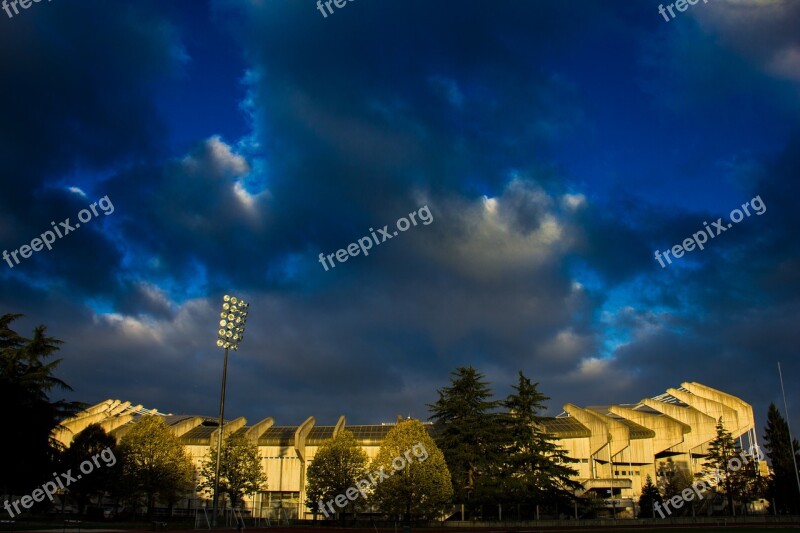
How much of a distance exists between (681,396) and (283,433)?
2436 inches

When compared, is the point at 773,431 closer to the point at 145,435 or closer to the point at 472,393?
the point at 472,393

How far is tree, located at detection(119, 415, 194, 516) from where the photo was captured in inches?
2463

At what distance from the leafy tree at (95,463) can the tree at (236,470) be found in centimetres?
927

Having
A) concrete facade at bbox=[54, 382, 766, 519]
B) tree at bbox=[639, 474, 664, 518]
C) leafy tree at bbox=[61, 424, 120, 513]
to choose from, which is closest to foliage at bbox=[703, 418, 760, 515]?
tree at bbox=[639, 474, 664, 518]

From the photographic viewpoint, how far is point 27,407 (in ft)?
131

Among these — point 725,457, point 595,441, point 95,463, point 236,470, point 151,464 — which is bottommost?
point 236,470

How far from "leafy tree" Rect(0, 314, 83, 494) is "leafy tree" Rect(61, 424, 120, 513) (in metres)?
22.2

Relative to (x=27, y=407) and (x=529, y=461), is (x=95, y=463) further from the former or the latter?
(x=529, y=461)

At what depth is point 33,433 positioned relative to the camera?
127 ft

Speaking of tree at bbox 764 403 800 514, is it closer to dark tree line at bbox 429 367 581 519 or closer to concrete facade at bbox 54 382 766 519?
concrete facade at bbox 54 382 766 519

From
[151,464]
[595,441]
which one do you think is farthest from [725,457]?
[151,464]

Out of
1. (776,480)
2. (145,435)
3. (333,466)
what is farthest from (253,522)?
(776,480)

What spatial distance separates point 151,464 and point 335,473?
744 inches

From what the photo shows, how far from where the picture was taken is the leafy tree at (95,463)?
64.8 metres
